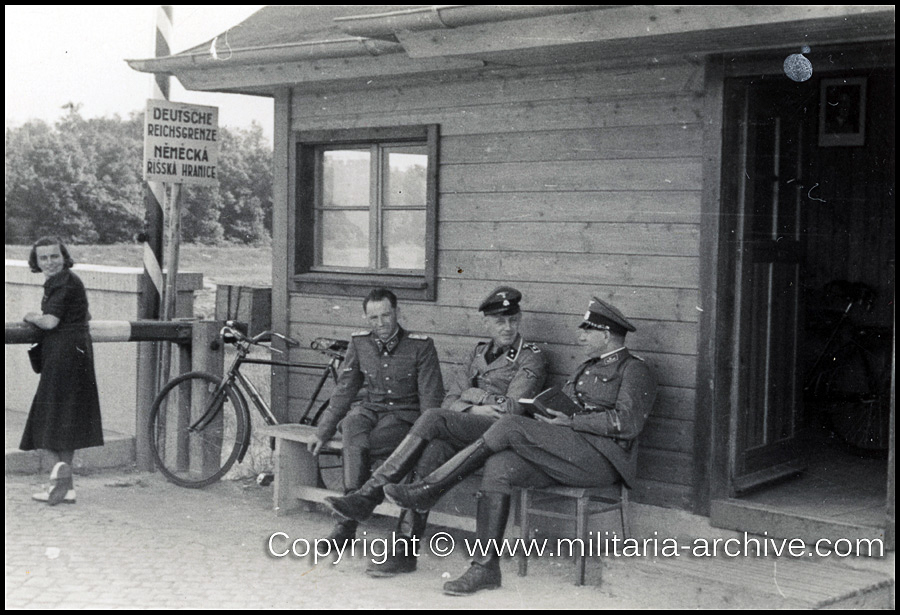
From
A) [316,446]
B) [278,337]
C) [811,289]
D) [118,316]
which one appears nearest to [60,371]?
[118,316]

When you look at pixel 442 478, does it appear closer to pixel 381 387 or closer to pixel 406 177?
pixel 381 387

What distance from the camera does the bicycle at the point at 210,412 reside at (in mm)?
7602

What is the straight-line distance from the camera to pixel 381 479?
5.83m

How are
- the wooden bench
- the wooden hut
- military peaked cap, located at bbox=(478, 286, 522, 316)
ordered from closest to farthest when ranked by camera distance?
1. the wooden hut
2. military peaked cap, located at bbox=(478, 286, 522, 316)
3. the wooden bench

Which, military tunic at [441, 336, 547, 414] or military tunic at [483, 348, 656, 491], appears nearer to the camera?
military tunic at [483, 348, 656, 491]

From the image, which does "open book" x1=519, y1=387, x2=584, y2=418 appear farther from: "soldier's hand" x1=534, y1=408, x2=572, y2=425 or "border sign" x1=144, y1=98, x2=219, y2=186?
"border sign" x1=144, y1=98, x2=219, y2=186

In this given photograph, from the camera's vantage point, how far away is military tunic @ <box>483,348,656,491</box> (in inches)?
219

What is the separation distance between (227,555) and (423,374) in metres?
1.46

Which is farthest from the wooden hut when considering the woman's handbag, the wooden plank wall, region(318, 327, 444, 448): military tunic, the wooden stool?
the woman's handbag

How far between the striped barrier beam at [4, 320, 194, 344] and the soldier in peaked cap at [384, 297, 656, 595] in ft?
9.18

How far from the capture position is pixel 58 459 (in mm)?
7348

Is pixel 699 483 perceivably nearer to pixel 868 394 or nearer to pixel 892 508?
pixel 892 508

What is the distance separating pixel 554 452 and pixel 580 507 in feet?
0.99

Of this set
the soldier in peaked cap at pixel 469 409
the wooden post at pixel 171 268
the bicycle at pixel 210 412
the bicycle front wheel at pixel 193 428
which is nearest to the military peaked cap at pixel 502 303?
the soldier in peaked cap at pixel 469 409
